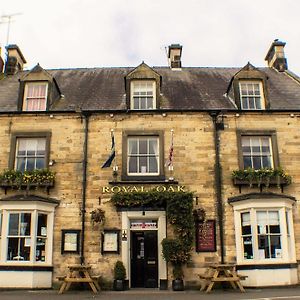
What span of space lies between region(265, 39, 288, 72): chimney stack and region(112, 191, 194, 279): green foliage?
33.6 ft

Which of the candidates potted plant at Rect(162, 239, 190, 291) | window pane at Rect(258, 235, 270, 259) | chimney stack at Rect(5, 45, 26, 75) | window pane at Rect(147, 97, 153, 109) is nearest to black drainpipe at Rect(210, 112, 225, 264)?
window pane at Rect(258, 235, 270, 259)

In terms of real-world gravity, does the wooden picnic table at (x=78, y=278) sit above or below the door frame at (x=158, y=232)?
below

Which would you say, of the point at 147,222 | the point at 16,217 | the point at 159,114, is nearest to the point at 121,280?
the point at 147,222

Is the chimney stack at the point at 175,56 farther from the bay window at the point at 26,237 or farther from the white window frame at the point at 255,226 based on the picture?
the bay window at the point at 26,237

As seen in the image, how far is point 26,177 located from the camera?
16344mm

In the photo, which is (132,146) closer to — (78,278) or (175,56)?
(78,278)

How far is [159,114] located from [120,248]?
5745 mm

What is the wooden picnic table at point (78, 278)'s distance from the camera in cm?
1430

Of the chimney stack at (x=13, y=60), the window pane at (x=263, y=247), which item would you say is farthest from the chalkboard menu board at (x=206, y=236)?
the chimney stack at (x=13, y=60)

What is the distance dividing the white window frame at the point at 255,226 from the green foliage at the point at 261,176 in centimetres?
83

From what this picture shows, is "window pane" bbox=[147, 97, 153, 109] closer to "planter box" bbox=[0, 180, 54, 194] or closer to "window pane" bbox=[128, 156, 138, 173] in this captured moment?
"window pane" bbox=[128, 156, 138, 173]

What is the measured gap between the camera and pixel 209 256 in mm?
15766

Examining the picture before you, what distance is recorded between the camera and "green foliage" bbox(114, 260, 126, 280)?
15.2 meters

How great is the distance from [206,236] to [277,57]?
11523 mm
